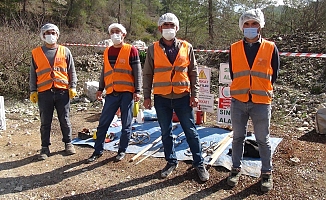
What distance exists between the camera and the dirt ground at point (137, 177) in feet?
12.0

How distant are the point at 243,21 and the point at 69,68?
2717mm

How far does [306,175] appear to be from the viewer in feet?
13.0

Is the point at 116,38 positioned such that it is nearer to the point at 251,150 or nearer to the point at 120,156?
the point at 120,156

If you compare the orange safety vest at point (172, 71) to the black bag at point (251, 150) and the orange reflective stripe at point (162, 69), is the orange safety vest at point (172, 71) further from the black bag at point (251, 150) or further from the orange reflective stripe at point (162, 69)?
the black bag at point (251, 150)

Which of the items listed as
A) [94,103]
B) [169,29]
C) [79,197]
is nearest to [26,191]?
[79,197]

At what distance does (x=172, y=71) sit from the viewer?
3762mm

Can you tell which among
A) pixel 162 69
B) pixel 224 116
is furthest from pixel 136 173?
pixel 224 116

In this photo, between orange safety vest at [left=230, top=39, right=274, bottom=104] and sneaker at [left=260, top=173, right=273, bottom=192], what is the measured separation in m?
0.87

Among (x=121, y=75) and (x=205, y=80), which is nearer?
(x=121, y=75)

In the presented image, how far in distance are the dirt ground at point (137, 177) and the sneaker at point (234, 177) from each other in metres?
0.07

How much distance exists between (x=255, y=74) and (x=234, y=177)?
4.13 ft

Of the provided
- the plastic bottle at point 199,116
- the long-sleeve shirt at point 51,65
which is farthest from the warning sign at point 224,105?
the long-sleeve shirt at point 51,65

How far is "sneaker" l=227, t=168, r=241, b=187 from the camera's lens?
3725 mm

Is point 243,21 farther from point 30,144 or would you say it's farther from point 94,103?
point 94,103
